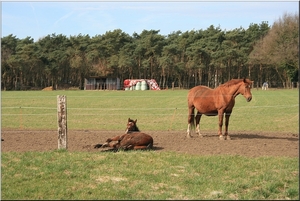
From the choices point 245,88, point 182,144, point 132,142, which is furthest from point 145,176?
point 245,88

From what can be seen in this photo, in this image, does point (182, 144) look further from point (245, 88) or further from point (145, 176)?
point (145, 176)

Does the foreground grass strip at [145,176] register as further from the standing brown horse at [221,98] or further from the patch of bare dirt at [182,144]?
the standing brown horse at [221,98]

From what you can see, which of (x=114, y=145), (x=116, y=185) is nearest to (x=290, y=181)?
(x=116, y=185)

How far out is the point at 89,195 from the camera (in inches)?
229

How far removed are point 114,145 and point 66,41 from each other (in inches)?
2924

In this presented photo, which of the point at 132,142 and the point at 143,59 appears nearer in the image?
the point at 132,142

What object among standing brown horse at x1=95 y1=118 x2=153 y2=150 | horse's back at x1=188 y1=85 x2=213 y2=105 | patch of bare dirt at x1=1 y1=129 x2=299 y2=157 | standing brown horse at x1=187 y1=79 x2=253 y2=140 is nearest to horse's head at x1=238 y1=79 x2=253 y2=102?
standing brown horse at x1=187 y1=79 x2=253 y2=140

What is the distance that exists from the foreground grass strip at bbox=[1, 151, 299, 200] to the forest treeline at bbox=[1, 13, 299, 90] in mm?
56043

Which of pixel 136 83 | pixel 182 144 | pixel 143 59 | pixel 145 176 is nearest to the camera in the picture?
pixel 145 176

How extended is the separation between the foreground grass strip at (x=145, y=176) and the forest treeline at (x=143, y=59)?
5604 centimetres

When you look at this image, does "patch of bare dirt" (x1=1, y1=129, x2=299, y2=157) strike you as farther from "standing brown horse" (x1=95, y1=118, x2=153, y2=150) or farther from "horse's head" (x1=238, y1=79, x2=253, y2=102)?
"horse's head" (x1=238, y1=79, x2=253, y2=102)

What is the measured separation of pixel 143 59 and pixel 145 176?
70384mm

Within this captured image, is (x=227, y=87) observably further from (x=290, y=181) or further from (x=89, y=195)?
(x=89, y=195)

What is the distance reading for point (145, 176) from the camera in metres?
6.76
